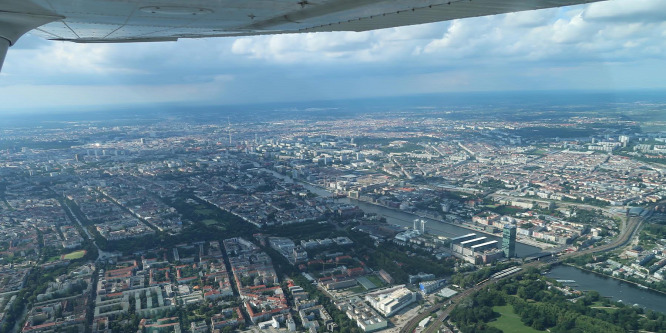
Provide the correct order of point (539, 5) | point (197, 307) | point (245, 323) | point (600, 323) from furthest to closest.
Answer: point (197, 307) < point (245, 323) < point (600, 323) < point (539, 5)

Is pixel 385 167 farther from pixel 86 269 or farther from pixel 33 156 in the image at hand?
pixel 33 156

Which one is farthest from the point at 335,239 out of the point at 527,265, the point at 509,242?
the point at 527,265

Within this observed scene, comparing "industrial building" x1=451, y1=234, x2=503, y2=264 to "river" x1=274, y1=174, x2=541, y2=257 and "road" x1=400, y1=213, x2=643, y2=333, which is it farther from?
"road" x1=400, y1=213, x2=643, y2=333

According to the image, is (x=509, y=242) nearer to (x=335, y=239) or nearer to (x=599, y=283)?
(x=599, y=283)

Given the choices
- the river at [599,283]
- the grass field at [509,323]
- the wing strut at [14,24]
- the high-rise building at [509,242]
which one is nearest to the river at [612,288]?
the river at [599,283]

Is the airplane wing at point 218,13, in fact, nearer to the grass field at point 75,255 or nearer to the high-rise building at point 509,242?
the high-rise building at point 509,242

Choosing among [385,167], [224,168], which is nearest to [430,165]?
[385,167]

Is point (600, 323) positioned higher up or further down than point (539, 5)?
further down
